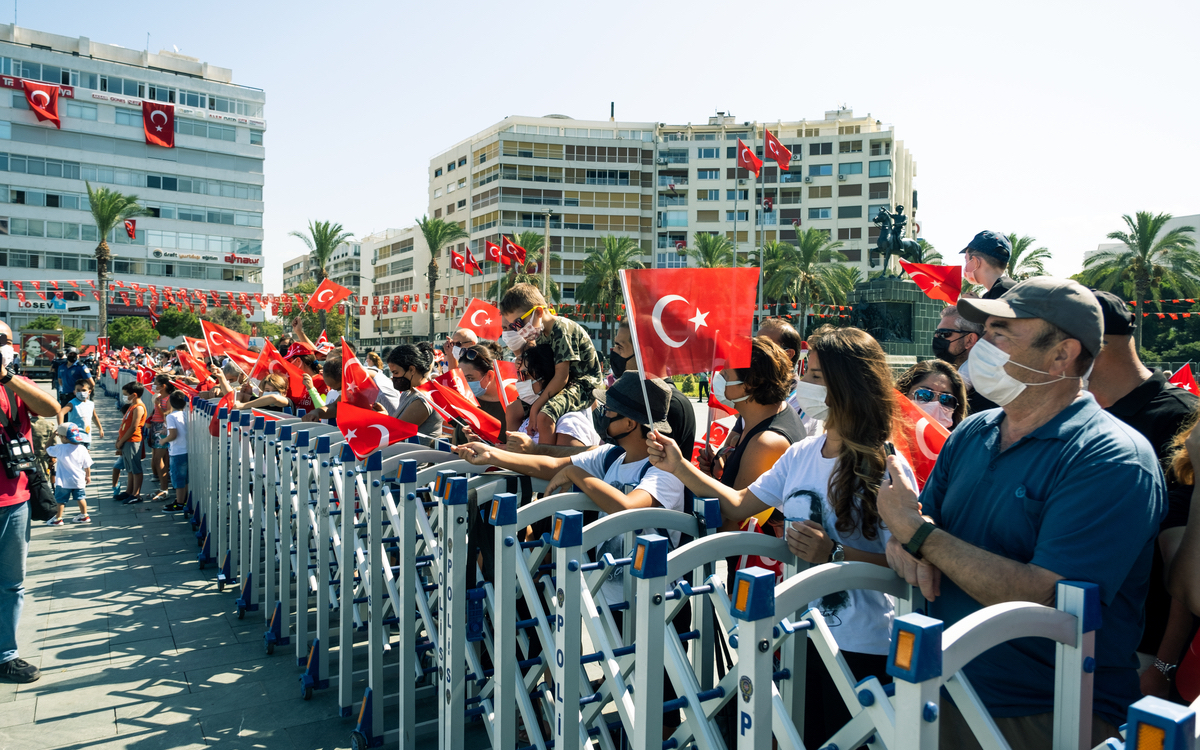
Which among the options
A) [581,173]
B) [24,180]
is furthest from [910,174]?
[24,180]

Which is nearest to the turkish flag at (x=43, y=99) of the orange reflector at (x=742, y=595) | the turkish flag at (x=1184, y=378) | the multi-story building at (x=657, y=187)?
the multi-story building at (x=657, y=187)

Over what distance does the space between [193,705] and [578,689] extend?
9.80 ft

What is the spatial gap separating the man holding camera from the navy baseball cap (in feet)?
19.0

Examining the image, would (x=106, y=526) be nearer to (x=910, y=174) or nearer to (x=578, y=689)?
(x=578, y=689)

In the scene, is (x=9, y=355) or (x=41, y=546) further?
(x=41, y=546)

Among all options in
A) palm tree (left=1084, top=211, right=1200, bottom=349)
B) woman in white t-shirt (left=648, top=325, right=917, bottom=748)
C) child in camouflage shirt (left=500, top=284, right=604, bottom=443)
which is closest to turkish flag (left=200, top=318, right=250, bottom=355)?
child in camouflage shirt (left=500, top=284, right=604, bottom=443)

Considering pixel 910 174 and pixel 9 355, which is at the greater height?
pixel 910 174

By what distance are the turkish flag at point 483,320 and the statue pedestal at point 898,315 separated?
13225mm

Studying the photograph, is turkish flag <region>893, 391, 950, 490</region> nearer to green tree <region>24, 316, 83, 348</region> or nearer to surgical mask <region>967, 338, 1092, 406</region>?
surgical mask <region>967, 338, 1092, 406</region>

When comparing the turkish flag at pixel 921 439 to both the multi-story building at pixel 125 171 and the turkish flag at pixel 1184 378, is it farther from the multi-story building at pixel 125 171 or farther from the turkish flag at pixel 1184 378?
the multi-story building at pixel 125 171

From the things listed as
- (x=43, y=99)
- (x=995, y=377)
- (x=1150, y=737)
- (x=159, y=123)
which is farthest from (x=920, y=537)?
(x=159, y=123)

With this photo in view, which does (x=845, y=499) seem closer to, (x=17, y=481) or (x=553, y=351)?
(x=553, y=351)

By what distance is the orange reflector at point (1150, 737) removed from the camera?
1144 mm

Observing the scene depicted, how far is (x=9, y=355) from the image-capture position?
4730 millimetres
